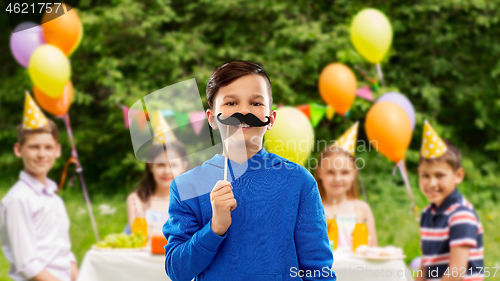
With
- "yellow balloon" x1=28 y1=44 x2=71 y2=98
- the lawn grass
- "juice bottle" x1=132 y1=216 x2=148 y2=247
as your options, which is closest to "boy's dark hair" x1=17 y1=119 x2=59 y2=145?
"yellow balloon" x1=28 y1=44 x2=71 y2=98

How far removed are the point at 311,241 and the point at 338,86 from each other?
2.40 meters

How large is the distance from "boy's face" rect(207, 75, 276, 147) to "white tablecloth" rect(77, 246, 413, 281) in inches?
52.9

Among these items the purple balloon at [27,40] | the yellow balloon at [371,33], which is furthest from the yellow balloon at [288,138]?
the purple balloon at [27,40]

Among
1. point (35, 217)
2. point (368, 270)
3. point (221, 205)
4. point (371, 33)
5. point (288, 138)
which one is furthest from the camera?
point (371, 33)

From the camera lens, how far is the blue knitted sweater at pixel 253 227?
84 centimetres

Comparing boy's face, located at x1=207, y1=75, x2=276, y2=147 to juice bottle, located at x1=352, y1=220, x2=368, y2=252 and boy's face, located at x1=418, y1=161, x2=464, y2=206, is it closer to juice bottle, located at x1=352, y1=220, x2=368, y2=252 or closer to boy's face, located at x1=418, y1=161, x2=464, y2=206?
juice bottle, located at x1=352, y1=220, x2=368, y2=252

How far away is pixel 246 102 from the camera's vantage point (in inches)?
33.0

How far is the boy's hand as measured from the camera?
0.78m

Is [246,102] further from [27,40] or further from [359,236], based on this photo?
Result: [27,40]

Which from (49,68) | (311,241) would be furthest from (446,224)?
(49,68)

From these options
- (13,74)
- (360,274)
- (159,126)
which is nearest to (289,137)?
(360,274)

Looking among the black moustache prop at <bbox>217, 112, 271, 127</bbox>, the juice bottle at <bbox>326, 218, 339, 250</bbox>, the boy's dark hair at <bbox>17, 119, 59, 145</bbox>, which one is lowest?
the juice bottle at <bbox>326, 218, 339, 250</bbox>

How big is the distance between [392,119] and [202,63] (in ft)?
8.69

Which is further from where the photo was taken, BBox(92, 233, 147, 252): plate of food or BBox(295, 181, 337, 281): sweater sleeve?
BBox(92, 233, 147, 252): plate of food
